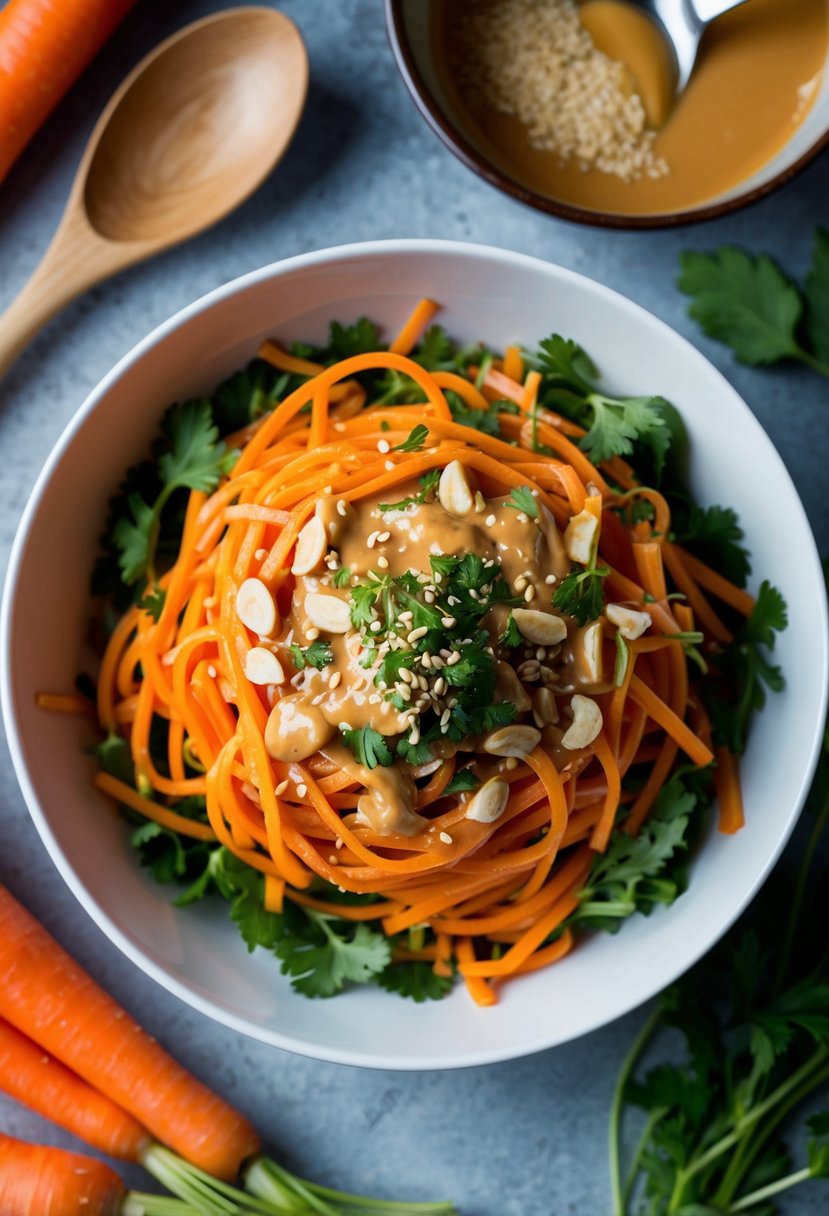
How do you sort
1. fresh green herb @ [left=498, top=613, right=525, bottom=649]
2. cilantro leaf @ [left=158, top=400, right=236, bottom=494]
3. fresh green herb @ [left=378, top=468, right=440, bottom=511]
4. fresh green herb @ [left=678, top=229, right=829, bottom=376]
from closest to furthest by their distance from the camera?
fresh green herb @ [left=498, top=613, right=525, bottom=649], fresh green herb @ [left=378, top=468, right=440, bottom=511], cilantro leaf @ [left=158, top=400, right=236, bottom=494], fresh green herb @ [left=678, top=229, right=829, bottom=376]

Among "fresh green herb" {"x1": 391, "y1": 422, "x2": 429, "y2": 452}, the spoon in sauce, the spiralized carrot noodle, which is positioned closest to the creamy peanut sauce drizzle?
the spiralized carrot noodle

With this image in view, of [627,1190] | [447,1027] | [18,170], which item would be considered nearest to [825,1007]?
[627,1190]

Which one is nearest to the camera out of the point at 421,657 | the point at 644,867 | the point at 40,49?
the point at 421,657

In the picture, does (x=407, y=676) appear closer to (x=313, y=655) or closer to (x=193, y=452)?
(x=313, y=655)

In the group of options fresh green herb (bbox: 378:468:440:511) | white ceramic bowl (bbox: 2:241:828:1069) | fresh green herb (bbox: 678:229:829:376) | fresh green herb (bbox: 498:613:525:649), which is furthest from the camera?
fresh green herb (bbox: 678:229:829:376)

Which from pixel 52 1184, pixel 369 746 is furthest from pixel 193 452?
pixel 52 1184

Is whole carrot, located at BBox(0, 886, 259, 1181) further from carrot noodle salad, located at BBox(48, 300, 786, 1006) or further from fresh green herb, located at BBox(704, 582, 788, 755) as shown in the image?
fresh green herb, located at BBox(704, 582, 788, 755)

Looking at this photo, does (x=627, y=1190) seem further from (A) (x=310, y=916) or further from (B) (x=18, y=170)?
(B) (x=18, y=170)
